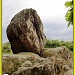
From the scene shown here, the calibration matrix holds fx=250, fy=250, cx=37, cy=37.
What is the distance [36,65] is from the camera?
3242mm

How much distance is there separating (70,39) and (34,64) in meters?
0.72

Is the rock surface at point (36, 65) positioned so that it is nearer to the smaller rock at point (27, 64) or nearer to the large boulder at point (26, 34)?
the smaller rock at point (27, 64)

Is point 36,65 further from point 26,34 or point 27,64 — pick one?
point 26,34

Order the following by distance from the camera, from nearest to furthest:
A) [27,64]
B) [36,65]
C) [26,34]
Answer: [36,65]
[27,64]
[26,34]

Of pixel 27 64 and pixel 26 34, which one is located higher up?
pixel 26 34

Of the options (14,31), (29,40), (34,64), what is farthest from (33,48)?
(34,64)

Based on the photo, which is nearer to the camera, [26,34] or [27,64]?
[27,64]

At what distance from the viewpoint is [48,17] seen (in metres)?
3.04

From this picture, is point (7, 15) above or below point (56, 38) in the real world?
above

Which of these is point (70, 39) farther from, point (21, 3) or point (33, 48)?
point (33, 48)

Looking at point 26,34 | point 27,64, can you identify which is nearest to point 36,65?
point 27,64

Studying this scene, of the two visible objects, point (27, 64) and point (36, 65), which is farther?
point (27, 64)

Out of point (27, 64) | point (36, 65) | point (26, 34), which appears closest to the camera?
point (36, 65)

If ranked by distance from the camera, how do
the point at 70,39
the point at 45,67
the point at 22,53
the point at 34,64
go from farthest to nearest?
the point at 22,53
the point at 34,64
the point at 45,67
the point at 70,39
